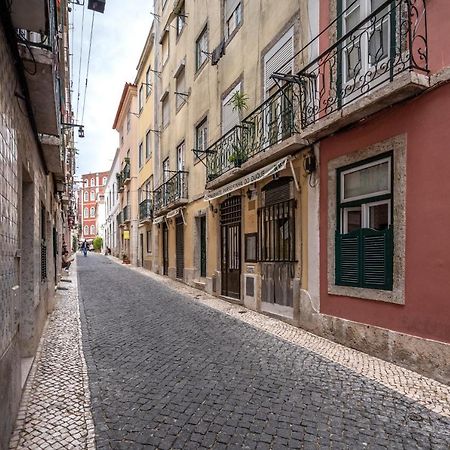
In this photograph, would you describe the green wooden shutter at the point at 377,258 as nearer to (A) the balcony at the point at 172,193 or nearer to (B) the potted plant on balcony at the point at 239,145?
(B) the potted plant on balcony at the point at 239,145

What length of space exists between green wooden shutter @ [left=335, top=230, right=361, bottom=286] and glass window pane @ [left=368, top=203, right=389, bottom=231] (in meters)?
0.24

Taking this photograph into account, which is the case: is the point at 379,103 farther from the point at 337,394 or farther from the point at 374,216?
the point at 337,394

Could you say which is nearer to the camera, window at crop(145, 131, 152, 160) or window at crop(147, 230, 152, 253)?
window at crop(145, 131, 152, 160)

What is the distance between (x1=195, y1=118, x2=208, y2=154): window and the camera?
13.4 metres

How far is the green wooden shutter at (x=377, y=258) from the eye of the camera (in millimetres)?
5340

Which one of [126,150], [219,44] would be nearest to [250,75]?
[219,44]

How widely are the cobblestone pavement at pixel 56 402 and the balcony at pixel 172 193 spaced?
366 inches

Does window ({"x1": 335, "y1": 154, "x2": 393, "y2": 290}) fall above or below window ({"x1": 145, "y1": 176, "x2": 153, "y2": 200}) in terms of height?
below

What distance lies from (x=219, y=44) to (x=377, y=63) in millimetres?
→ 7361

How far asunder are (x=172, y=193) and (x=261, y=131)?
841 cm

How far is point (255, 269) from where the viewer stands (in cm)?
945

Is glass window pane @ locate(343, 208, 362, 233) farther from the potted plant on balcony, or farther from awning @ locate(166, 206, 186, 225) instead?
awning @ locate(166, 206, 186, 225)

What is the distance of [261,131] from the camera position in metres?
8.76

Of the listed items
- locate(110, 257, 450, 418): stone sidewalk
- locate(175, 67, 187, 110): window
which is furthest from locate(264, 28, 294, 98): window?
locate(175, 67, 187, 110): window
